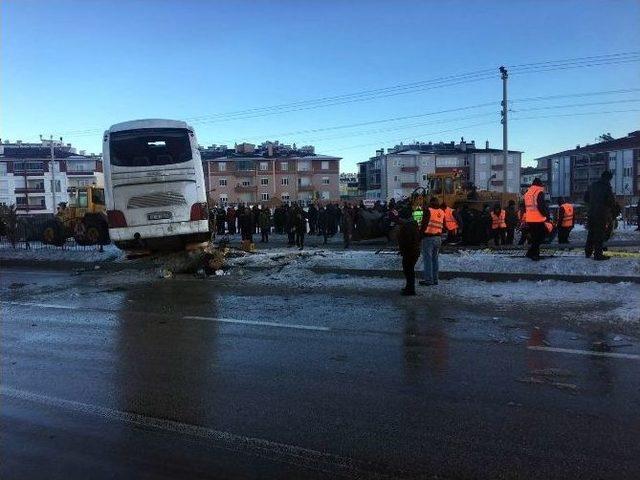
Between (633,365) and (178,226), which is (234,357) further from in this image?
(178,226)

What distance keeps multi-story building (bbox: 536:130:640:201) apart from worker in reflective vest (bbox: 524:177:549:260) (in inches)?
2538

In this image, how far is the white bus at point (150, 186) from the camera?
14352mm

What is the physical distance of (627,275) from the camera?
10242 millimetres

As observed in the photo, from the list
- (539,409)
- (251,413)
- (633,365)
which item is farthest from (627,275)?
(251,413)

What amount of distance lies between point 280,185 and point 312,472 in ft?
285

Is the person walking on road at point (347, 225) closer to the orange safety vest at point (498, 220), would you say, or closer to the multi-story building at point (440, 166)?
the orange safety vest at point (498, 220)

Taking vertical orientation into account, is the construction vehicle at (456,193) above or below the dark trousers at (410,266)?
above

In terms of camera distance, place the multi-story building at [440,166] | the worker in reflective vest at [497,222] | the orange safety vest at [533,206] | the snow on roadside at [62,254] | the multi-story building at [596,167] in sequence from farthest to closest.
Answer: the multi-story building at [440,166] → the multi-story building at [596,167] → the worker in reflective vest at [497,222] → the snow on roadside at [62,254] → the orange safety vest at [533,206]

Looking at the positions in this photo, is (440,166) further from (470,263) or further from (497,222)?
(470,263)

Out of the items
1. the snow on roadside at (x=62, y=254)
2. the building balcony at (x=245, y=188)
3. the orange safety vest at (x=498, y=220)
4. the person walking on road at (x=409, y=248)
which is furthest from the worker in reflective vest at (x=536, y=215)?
the building balcony at (x=245, y=188)

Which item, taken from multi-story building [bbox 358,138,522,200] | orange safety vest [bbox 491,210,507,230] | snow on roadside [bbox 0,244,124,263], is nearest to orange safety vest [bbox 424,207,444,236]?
orange safety vest [bbox 491,210,507,230]

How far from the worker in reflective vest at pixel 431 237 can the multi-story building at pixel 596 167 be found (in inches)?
2613

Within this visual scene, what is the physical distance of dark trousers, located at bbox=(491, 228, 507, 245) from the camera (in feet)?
62.3

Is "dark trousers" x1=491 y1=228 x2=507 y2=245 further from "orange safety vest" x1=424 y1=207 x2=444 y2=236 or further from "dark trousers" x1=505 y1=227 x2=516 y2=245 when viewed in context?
"orange safety vest" x1=424 y1=207 x2=444 y2=236
